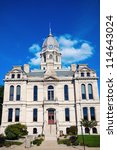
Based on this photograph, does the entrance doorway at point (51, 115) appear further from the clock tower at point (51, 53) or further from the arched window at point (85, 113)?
the clock tower at point (51, 53)

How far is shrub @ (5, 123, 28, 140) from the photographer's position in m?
33.2

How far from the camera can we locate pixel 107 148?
20.6ft

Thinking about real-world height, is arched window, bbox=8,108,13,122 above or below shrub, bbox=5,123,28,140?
above

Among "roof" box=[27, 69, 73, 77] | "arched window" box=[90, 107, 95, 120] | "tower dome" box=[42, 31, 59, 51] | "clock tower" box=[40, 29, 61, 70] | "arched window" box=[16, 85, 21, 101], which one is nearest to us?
"arched window" box=[90, 107, 95, 120]

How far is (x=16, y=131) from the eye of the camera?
3462 cm

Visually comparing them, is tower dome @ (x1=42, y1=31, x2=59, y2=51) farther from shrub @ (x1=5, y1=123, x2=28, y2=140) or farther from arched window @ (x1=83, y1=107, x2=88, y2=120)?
shrub @ (x1=5, y1=123, x2=28, y2=140)

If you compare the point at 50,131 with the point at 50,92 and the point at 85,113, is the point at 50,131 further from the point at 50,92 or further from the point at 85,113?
the point at 50,92

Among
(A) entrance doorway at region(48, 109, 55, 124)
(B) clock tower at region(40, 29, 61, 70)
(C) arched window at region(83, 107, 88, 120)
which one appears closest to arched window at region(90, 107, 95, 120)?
(C) arched window at region(83, 107, 88, 120)

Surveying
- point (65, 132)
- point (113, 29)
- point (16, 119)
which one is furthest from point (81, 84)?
point (113, 29)

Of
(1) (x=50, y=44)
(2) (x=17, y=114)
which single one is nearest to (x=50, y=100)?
(2) (x=17, y=114)

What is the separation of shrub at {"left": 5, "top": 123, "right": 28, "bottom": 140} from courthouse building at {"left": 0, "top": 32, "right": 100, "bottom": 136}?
9.13 ft

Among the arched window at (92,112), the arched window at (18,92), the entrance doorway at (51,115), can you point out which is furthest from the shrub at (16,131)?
the arched window at (92,112)

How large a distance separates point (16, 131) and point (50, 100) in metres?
10.5

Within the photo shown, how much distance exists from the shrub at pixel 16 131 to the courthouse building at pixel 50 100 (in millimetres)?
2783
